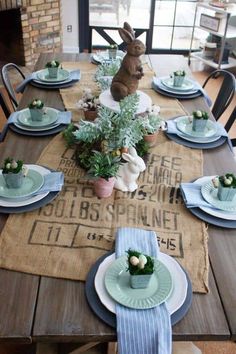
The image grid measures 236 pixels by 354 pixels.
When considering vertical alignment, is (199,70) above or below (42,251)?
below

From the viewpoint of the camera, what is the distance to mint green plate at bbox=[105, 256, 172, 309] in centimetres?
86

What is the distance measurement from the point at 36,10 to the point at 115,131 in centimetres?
298

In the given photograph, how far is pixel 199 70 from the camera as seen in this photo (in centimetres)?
420

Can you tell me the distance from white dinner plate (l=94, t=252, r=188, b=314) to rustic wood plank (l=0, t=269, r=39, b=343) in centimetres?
16

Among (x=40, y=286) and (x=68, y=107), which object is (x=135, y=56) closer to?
(x=68, y=107)

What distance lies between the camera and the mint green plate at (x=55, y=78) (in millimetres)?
2004

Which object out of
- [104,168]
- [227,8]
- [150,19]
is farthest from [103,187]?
[150,19]

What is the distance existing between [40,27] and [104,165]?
3.10 m

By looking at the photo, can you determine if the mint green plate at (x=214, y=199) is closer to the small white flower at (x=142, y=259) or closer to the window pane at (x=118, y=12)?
the small white flower at (x=142, y=259)

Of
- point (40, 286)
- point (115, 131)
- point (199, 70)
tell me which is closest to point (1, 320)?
point (40, 286)

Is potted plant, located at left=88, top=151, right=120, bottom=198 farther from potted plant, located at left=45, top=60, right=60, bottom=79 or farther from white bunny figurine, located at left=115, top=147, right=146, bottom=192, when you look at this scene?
potted plant, located at left=45, top=60, right=60, bottom=79

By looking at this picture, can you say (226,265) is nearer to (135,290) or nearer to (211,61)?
(135,290)

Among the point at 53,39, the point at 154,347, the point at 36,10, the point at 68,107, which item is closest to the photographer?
the point at 154,347

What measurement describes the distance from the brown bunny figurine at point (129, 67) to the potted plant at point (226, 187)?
597 mm
